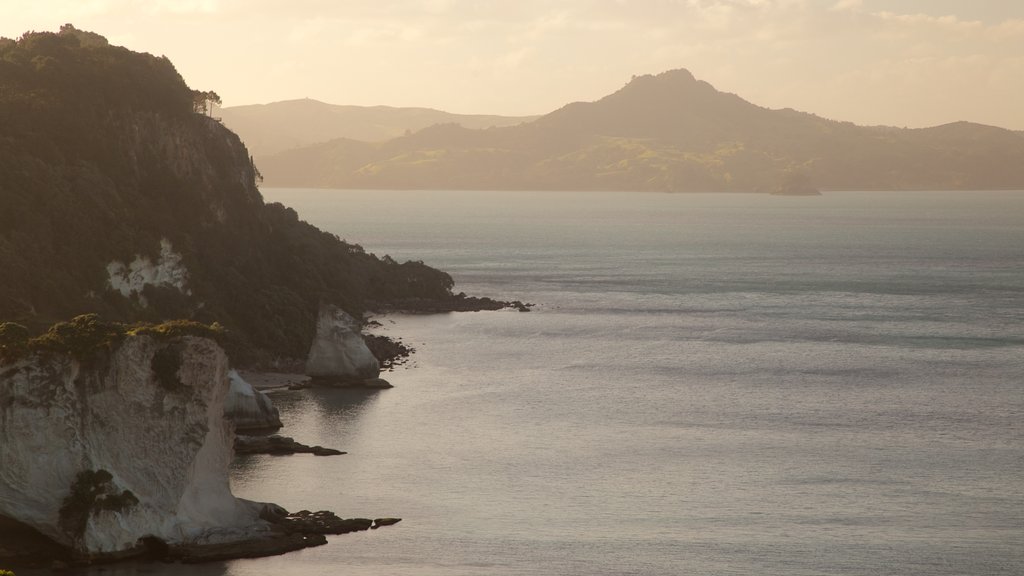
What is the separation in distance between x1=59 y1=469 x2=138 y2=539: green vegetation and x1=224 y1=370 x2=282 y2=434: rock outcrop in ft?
84.3

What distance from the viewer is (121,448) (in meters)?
51.7

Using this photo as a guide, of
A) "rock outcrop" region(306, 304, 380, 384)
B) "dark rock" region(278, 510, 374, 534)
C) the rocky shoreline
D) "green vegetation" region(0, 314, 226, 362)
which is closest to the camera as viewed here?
"green vegetation" region(0, 314, 226, 362)

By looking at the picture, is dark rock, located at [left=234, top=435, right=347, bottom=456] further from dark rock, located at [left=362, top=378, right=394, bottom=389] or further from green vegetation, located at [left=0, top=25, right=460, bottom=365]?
dark rock, located at [left=362, top=378, right=394, bottom=389]

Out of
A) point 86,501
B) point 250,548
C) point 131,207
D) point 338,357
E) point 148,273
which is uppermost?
point 131,207

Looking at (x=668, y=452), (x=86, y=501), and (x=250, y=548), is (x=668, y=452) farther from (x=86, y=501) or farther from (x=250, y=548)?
(x=86, y=501)

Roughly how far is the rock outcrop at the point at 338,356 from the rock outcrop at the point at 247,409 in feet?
51.9

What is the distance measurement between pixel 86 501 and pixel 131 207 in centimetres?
5595

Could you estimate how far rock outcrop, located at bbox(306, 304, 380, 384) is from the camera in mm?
94938

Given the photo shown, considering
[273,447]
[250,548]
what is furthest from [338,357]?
[250,548]

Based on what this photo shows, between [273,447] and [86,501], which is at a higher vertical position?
[86,501]

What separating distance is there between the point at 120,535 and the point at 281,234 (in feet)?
249

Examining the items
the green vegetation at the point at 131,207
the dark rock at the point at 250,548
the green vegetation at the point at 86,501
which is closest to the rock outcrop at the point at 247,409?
the green vegetation at the point at 131,207

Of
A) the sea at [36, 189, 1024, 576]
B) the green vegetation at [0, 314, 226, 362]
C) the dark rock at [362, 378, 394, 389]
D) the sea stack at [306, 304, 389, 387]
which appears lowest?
the sea at [36, 189, 1024, 576]

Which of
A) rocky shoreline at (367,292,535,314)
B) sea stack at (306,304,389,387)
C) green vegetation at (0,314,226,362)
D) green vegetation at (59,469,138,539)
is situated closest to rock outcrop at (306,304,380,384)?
sea stack at (306,304,389,387)
